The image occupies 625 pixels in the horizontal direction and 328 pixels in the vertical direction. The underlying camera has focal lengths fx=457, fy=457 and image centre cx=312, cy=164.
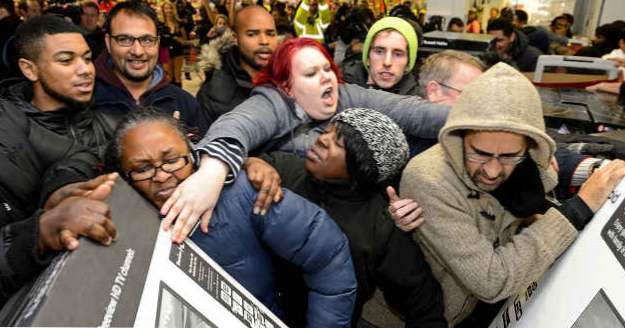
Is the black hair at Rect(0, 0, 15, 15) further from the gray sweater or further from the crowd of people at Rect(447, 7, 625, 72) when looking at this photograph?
the crowd of people at Rect(447, 7, 625, 72)

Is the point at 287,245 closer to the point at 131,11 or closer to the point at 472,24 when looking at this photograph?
the point at 131,11

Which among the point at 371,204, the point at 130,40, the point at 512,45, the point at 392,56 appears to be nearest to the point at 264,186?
the point at 371,204

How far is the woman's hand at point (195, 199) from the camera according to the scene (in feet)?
3.46

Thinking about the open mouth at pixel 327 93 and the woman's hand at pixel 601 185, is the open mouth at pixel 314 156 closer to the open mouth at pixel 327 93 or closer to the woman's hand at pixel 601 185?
the open mouth at pixel 327 93

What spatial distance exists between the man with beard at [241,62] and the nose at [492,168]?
4.91ft

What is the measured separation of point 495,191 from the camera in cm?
142

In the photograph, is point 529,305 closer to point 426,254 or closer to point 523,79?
point 426,254

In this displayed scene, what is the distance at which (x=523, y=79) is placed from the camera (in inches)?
50.0

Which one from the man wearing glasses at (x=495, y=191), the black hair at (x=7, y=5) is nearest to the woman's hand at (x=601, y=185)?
the man wearing glasses at (x=495, y=191)

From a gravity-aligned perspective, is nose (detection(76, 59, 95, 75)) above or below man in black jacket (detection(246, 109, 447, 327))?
above

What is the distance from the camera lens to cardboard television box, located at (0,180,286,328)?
69 cm

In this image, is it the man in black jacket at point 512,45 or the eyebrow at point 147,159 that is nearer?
the eyebrow at point 147,159

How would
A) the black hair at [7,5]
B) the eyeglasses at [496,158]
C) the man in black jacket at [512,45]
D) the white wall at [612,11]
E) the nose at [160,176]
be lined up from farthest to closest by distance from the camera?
the white wall at [612,11]
the black hair at [7,5]
the man in black jacket at [512,45]
the eyeglasses at [496,158]
the nose at [160,176]

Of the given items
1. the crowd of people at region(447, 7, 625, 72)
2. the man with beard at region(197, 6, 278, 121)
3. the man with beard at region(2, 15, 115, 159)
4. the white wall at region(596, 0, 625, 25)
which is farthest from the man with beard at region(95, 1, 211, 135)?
the white wall at region(596, 0, 625, 25)
